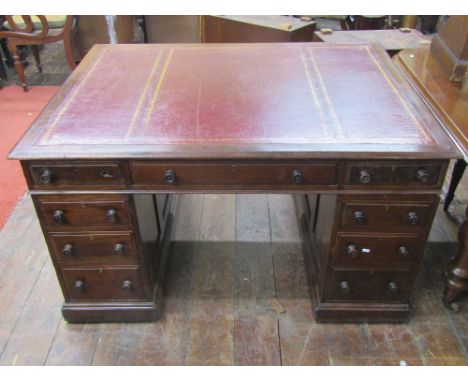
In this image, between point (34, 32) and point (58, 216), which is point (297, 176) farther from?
point (34, 32)

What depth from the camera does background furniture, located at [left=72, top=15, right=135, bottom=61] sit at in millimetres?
4293

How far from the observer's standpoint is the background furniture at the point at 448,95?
5.79 ft

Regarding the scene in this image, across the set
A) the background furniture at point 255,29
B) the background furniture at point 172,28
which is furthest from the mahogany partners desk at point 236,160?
the background furniture at point 172,28

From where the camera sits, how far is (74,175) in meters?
1.60

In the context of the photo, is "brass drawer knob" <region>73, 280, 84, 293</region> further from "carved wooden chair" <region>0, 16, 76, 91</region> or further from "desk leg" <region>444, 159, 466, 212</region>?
"carved wooden chair" <region>0, 16, 76, 91</region>

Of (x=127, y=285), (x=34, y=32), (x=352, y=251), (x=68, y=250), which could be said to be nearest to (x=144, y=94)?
(x=68, y=250)

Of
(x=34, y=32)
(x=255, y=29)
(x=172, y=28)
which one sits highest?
(x=255, y=29)

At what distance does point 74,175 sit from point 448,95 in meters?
1.54

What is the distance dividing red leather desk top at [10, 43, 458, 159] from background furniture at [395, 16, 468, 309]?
0.12 metres

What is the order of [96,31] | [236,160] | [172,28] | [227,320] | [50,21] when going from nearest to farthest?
[236,160]
[227,320]
[50,21]
[96,31]
[172,28]

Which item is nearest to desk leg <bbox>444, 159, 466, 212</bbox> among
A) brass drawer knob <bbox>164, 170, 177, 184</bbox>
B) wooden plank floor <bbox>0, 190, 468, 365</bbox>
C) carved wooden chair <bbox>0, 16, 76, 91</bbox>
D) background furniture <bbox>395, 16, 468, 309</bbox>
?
wooden plank floor <bbox>0, 190, 468, 365</bbox>

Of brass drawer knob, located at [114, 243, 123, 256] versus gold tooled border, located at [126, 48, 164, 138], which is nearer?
gold tooled border, located at [126, 48, 164, 138]

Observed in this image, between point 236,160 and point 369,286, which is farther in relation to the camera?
point 369,286

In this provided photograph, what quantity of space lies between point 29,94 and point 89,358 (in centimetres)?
287
